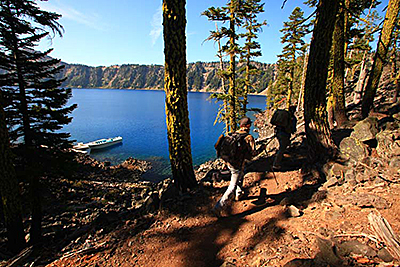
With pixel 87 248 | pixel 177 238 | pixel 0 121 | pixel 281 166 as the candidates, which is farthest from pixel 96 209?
pixel 281 166

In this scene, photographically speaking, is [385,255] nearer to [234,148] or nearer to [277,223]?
[277,223]

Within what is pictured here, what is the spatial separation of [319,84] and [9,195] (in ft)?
31.1

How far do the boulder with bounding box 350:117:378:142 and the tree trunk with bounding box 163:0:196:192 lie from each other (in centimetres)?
431

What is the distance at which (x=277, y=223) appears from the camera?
3334 millimetres

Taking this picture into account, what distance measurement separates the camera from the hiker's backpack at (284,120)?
567 cm

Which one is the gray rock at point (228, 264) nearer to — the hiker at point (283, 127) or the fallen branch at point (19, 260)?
the hiker at point (283, 127)

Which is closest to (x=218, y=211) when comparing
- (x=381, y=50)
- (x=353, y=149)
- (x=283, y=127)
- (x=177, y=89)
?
(x=177, y=89)

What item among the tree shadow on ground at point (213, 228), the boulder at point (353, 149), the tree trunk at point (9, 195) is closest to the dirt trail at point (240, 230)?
the tree shadow on ground at point (213, 228)

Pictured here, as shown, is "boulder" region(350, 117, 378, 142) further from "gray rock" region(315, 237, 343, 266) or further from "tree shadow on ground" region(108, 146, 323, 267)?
"gray rock" region(315, 237, 343, 266)

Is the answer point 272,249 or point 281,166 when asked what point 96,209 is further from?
point 272,249

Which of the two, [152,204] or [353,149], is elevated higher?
[353,149]

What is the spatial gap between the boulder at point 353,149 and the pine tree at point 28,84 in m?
9.91

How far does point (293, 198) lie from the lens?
13.7 ft

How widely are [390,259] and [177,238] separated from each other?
2974mm
